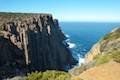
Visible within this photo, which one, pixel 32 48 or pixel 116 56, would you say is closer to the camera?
pixel 116 56

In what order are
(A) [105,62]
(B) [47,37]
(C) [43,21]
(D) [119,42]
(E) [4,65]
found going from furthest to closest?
(C) [43,21] < (B) [47,37] < (E) [4,65] < (D) [119,42] < (A) [105,62]

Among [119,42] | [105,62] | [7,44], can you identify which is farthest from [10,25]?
[105,62]

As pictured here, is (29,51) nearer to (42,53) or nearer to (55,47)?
(42,53)

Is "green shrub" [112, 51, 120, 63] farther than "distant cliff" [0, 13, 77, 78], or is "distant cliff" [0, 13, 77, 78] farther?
"distant cliff" [0, 13, 77, 78]

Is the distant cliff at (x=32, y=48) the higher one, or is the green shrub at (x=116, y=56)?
the green shrub at (x=116, y=56)

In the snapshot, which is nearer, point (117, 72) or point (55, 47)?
point (117, 72)

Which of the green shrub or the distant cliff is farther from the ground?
the green shrub

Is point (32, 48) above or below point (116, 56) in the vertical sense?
below

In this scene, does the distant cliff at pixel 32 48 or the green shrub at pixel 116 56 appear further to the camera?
A: the distant cliff at pixel 32 48
